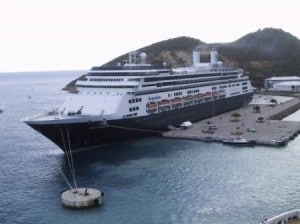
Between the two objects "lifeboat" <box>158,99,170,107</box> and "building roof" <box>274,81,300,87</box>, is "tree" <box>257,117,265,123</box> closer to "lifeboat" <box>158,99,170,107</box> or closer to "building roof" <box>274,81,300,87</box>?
"lifeboat" <box>158,99,170,107</box>

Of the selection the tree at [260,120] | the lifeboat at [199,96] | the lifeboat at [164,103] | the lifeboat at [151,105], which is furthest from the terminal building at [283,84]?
the lifeboat at [151,105]

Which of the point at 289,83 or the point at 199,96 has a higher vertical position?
the point at 199,96

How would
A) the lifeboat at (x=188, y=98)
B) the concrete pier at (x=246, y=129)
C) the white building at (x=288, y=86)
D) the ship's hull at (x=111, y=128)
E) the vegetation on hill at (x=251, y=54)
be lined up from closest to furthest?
the ship's hull at (x=111, y=128) → the concrete pier at (x=246, y=129) → the lifeboat at (x=188, y=98) → the white building at (x=288, y=86) → the vegetation on hill at (x=251, y=54)

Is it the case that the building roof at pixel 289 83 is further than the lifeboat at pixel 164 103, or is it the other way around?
the building roof at pixel 289 83

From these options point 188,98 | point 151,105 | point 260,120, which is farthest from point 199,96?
point 151,105

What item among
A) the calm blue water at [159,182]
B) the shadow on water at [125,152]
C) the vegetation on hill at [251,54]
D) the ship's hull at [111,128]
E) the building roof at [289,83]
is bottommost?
the calm blue water at [159,182]

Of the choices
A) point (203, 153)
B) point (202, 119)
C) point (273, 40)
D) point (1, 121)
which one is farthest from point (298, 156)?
point (273, 40)

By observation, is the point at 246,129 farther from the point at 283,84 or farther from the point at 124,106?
the point at 283,84

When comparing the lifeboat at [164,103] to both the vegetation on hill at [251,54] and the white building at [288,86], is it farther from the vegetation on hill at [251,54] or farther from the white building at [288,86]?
the vegetation on hill at [251,54]
